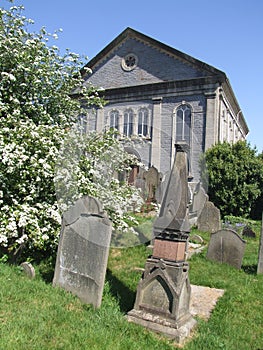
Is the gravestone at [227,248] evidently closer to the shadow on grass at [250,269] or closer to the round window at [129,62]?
the shadow on grass at [250,269]

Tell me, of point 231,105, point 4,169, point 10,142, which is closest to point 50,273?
point 4,169

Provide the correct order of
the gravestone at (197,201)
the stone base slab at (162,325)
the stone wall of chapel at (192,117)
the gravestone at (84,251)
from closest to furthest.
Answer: the stone base slab at (162,325) < the gravestone at (84,251) < the gravestone at (197,201) < the stone wall of chapel at (192,117)

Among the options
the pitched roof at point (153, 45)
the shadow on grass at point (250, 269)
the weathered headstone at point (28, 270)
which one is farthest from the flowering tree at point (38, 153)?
the pitched roof at point (153, 45)

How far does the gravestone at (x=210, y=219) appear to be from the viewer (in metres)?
13.3

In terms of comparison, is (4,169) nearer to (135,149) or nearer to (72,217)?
(72,217)

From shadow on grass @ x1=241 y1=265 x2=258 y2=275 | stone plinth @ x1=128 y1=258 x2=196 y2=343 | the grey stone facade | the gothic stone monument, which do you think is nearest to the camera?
stone plinth @ x1=128 y1=258 x2=196 y2=343

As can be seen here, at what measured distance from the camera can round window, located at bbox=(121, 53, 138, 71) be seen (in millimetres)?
27939

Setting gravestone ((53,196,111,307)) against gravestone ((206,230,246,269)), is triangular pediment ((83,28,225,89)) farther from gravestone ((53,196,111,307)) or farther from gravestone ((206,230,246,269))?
gravestone ((53,196,111,307))

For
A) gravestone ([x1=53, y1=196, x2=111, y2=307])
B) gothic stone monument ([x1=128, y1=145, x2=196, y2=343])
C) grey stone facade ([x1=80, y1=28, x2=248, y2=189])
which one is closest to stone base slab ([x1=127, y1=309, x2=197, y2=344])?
gothic stone monument ([x1=128, y1=145, x2=196, y2=343])

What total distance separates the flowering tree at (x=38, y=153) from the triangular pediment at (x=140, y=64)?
1677cm

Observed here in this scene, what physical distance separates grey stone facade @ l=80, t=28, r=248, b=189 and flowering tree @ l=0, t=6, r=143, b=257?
467 inches

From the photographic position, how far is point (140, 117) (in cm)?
2750

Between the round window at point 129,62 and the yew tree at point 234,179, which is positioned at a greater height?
the round window at point 129,62

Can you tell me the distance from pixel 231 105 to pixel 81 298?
2688cm
